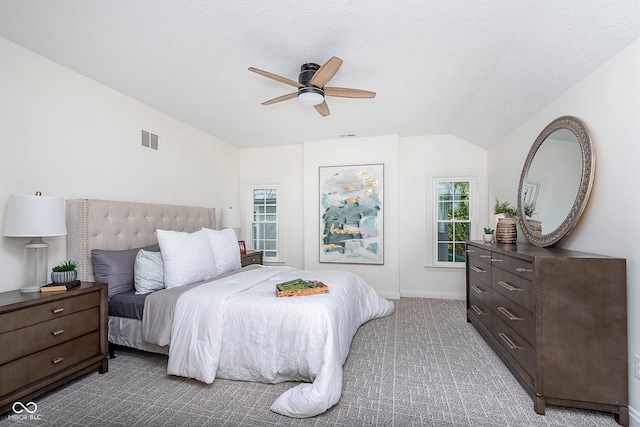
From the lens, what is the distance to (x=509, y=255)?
2494mm

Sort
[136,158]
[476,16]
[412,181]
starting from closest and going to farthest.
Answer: [476,16], [136,158], [412,181]

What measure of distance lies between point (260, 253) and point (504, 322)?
139 inches

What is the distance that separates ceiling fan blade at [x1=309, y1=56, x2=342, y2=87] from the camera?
219 cm

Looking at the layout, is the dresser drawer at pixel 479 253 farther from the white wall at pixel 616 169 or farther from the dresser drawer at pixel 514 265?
the white wall at pixel 616 169

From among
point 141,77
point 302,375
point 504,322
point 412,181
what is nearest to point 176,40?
point 141,77

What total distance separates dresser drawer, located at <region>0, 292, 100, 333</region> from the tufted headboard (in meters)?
0.49

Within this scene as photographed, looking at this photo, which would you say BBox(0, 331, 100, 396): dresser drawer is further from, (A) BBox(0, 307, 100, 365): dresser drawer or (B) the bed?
(B) the bed

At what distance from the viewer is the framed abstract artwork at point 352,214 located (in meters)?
5.03

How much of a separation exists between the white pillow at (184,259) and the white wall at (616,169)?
10.5 feet

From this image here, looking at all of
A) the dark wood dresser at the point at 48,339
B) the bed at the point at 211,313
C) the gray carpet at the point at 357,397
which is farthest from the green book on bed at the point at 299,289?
the dark wood dresser at the point at 48,339

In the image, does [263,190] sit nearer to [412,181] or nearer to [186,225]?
[186,225]

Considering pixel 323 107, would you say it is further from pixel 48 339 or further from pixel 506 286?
pixel 48 339

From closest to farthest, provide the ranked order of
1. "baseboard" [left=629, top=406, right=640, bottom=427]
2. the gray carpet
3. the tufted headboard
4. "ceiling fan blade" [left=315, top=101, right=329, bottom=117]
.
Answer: "baseboard" [left=629, top=406, right=640, bottom=427] → the gray carpet → the tufted headboard → "ceiling fan blade" [left=315, top=101, right=329, bottom=117]

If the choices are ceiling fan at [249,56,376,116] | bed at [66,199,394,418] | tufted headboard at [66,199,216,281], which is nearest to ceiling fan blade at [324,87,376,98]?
ceiling fan at [249,56,376,116]
